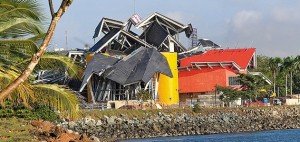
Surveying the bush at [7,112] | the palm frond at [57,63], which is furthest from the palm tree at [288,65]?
the palm frond at [57,63]

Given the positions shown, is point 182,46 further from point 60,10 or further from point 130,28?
point 60,10

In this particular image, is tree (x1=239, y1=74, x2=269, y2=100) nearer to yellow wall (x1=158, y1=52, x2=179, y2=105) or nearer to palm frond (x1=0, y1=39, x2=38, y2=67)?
yellow wall (x1=158, y1=52, x2=179, y2=105)

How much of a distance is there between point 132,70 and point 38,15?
52651mm

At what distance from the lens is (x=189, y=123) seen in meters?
54.1

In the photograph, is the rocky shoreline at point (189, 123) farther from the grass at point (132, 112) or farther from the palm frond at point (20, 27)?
the palm frond at point (20, 27)

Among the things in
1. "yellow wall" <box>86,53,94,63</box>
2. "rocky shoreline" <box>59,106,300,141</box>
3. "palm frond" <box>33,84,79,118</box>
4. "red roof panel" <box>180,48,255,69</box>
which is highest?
"red roof panel" <box>180,48,255,69</box>

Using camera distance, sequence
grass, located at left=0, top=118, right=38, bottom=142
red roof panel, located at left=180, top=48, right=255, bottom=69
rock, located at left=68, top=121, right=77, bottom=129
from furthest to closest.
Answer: red roof panel, located at left=180, top=48, right=255, bottom=69 < rock, located at left=68, top=121, right=77, bottom=129 < grass, located at left=0, top=118, right=38, bottom=142

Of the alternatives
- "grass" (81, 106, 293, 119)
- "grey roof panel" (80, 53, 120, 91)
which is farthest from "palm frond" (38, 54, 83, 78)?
"grey roof panel" (80, 53, 120, 91)

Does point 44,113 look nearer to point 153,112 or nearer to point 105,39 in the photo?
point 153,112

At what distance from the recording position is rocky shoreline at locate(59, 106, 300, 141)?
154ft

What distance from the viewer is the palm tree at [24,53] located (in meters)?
14.4

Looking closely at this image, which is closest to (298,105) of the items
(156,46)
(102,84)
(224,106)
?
(224,106)

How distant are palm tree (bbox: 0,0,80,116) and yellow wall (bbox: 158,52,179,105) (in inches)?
2027

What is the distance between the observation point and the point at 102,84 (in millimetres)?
68000
